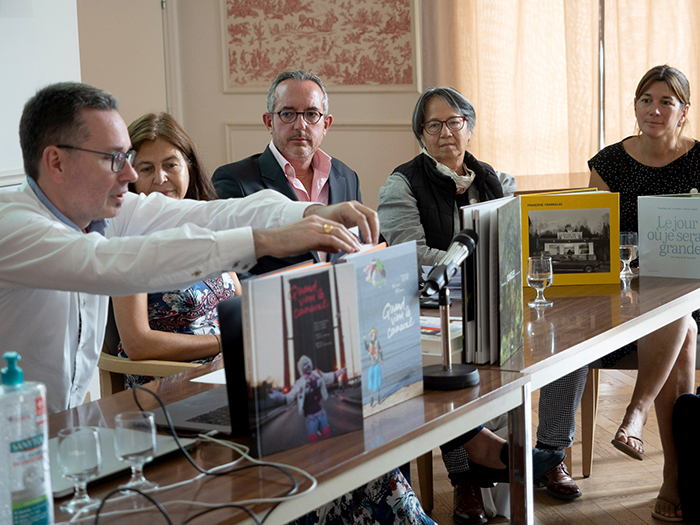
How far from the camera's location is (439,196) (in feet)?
9.52

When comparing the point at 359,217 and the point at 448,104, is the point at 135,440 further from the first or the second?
the point at 448,104

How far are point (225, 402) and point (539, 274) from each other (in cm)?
105

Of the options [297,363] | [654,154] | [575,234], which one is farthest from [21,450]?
[654,154]

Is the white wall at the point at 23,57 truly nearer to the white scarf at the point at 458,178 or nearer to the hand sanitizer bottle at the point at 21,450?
the white scarf at the point at 458,178

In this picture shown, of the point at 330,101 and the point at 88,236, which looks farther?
the point at 330,101

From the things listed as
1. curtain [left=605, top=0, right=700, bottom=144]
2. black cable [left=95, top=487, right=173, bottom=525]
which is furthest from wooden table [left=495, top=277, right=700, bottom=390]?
curtain [left=605, top=0, right=700, bottom=144]

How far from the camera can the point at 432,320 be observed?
178cm

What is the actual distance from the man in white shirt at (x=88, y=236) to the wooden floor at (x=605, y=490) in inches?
51.1

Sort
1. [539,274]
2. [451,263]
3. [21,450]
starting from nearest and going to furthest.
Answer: [21,450] < [451,263] < [539,274]

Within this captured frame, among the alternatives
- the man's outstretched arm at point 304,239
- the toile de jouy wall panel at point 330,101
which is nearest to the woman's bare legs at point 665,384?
the man's outstretched arm at point 304,239

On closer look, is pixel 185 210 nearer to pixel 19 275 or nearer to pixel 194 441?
pixel 19 275

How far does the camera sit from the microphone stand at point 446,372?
1463mm

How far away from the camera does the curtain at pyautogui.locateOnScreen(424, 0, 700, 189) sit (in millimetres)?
4207

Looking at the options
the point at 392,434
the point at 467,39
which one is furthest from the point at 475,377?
the point at 467,39
